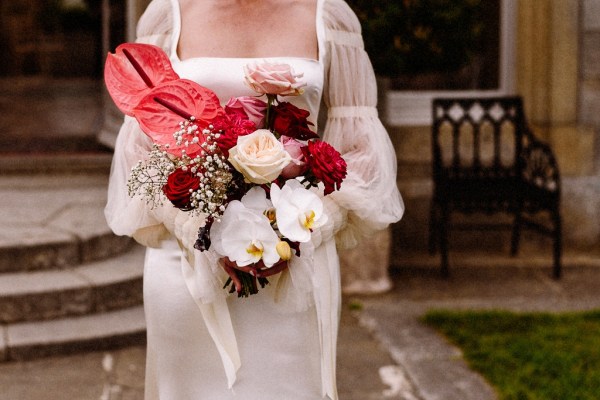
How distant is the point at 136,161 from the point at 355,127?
669 millimetres

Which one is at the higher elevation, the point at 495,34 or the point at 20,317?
the point at 495,34

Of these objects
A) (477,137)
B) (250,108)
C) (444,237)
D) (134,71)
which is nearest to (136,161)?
(134,71)

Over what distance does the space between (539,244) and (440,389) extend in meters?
3.34

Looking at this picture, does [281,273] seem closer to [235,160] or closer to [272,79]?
[235,160]

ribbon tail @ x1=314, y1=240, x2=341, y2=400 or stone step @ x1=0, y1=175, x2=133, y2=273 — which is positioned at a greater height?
ribbon tail @ x1=314, y1=240, x2=341, y2=400

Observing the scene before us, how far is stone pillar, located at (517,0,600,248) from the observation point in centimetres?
786

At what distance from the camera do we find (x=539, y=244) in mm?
7949

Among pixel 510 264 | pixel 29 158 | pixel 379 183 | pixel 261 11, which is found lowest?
pixel 510 264

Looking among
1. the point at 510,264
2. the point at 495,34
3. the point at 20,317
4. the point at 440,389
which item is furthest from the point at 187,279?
the point at 495,34

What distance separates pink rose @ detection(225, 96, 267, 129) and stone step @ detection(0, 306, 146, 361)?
302 cm

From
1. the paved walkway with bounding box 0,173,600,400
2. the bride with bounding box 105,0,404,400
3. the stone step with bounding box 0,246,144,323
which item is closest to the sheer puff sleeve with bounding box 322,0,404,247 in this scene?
the bride with bounding box 105,0,404,400

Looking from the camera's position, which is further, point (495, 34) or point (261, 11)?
point (495, 34)

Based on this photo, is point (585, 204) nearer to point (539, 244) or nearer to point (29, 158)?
point (539, 244)

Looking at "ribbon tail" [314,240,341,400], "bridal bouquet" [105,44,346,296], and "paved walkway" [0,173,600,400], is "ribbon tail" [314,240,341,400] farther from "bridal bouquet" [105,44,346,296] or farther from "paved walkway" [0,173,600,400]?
"paved walkway" [0,173,600,400]
